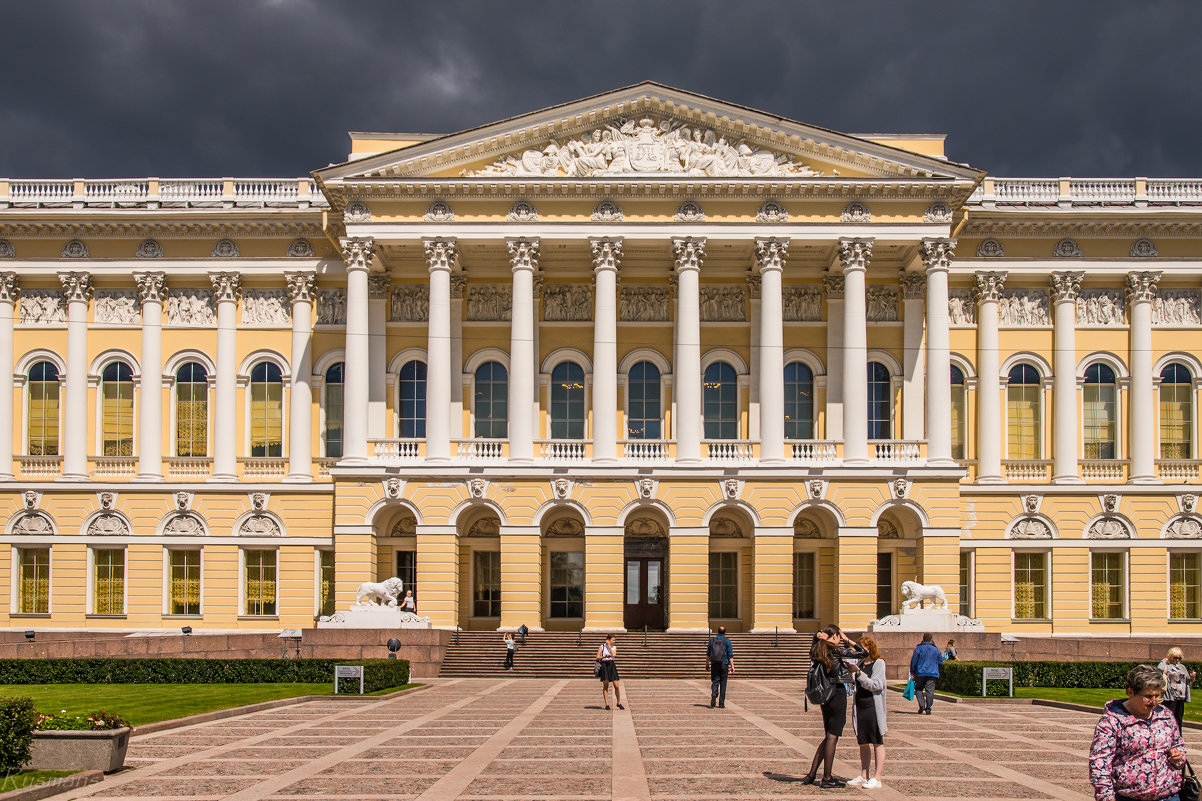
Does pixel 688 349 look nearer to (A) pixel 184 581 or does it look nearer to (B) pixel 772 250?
(B) pixel 772 250

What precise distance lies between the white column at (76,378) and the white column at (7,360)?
218cm

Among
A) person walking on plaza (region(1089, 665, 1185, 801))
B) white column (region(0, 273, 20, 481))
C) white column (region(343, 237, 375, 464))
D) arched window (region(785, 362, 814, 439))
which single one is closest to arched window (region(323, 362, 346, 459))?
A: white column (region(343, 237, 375, 464))

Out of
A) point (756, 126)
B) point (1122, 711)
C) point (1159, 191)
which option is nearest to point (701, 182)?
point (756, 126)

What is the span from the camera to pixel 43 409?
53.5 m

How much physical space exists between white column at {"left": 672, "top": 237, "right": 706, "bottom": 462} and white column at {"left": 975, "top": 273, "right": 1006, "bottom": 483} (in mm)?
12568

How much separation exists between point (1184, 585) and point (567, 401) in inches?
1032

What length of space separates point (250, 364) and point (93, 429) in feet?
23.4

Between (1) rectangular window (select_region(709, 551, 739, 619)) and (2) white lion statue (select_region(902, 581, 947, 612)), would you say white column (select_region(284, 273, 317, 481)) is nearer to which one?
(1) rectangular window (select_region(709, 551, 739, 619))

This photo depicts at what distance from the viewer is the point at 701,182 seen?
47.4 meters

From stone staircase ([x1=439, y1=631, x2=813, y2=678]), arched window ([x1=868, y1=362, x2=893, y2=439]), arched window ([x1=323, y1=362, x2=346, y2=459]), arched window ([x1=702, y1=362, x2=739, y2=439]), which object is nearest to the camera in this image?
stone staircase ([x1=439, y1=631, x2=813, y2=678])

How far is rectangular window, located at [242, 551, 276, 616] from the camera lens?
51594mm

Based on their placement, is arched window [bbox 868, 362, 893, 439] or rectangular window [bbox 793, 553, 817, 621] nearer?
rectangular window [bbox 793, 553, 817, 621]

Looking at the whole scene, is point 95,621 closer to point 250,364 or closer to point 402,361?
→ point 250,364

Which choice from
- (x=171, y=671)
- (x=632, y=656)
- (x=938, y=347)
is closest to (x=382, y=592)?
(x=632, y=656)
